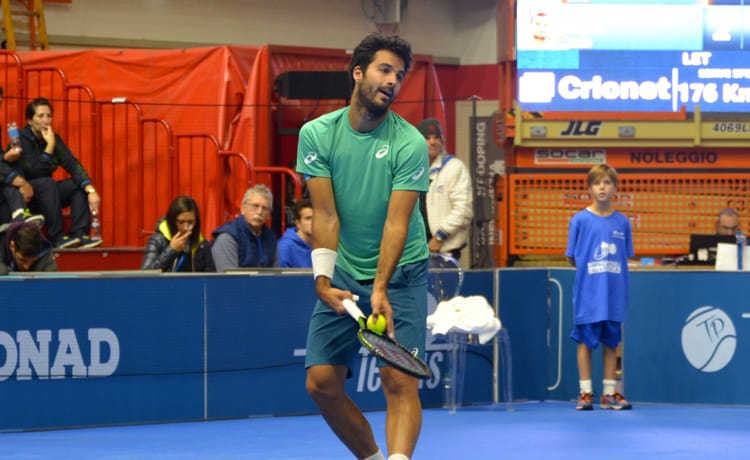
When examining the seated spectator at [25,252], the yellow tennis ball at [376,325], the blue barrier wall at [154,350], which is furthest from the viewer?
the seated spectator at [25,252]

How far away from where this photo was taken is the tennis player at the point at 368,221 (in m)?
5.99

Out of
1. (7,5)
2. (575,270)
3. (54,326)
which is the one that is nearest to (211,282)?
(54,326)

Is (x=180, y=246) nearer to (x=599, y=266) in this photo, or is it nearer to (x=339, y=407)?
(x=599, y=266)

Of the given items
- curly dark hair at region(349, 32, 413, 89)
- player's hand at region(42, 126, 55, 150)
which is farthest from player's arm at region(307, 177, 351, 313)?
player's hand at region(42, 126, 55, 150)

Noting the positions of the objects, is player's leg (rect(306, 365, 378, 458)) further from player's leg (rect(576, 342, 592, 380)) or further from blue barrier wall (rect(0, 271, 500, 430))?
player's leg (rect(576, 342, 592, 380))

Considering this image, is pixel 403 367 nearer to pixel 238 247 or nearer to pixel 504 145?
pixel 238 247

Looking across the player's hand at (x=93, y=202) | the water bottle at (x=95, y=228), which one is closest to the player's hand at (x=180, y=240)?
the player's hand at (x=93, y=202)

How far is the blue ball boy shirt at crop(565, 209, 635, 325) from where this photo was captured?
10.9 m

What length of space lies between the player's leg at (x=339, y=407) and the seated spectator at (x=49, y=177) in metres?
6.88

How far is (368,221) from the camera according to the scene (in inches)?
240

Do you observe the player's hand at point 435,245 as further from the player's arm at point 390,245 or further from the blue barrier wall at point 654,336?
the player's arm at point 390,245

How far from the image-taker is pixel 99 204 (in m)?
13.4

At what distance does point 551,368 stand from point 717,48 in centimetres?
383

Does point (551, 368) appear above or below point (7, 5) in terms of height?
below
